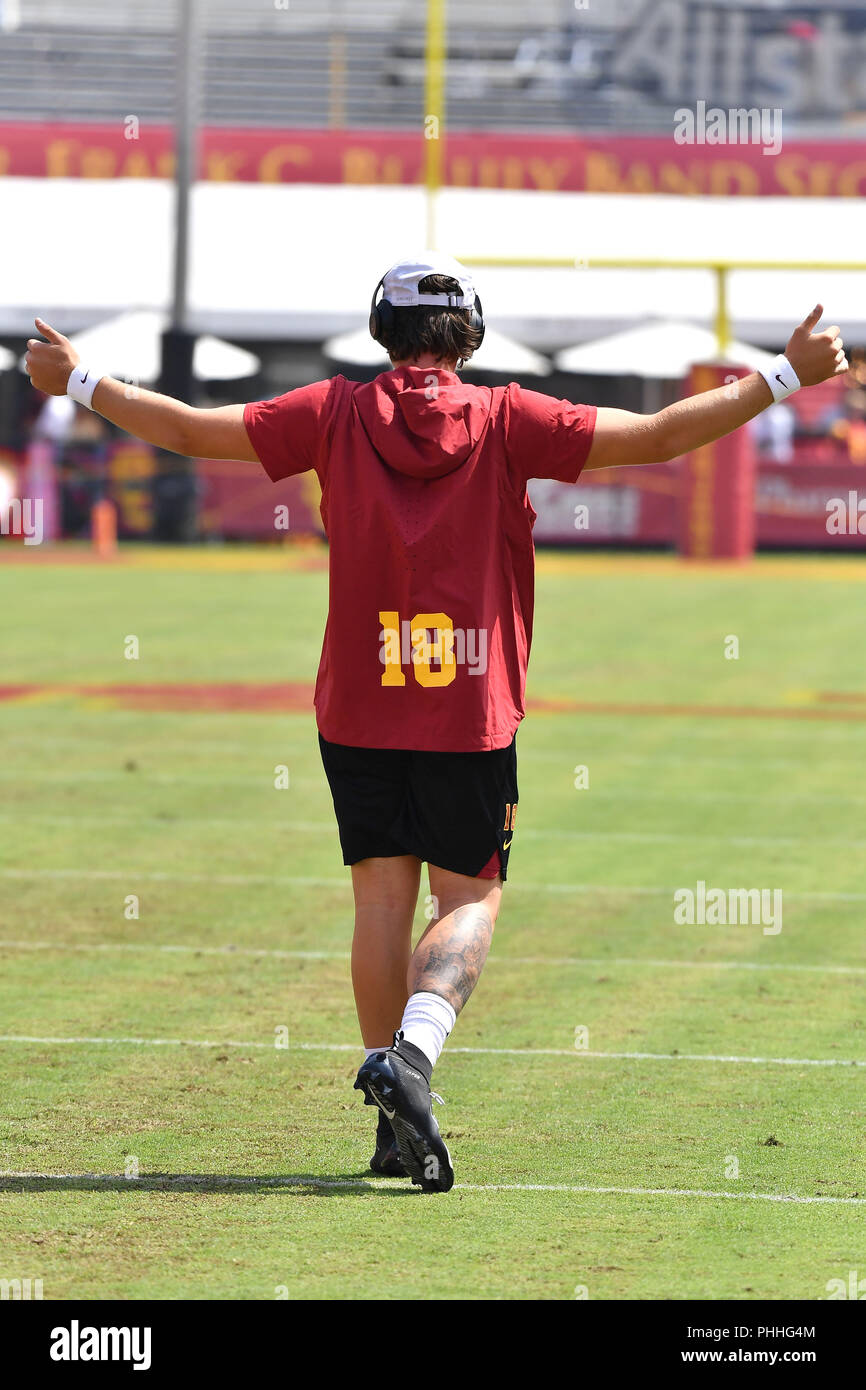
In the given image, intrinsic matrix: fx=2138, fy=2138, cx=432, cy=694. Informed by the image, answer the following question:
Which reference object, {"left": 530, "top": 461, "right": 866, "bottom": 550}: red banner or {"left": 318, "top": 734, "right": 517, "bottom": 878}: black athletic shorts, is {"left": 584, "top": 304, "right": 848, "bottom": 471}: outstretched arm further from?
{"left": 530, "top": 461, "right": 866, "bottom": 550}: red banner

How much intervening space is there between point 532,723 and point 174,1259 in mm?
9786

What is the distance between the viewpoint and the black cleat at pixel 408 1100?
14.4ft

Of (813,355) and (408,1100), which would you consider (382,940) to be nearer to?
(408,1100)

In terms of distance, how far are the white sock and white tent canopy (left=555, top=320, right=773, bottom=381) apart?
86.5 feet

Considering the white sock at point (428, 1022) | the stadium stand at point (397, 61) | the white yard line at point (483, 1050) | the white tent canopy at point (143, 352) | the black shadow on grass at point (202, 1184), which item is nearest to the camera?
the white sock at point (428, 1022)

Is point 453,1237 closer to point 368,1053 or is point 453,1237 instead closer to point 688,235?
point 368,1053

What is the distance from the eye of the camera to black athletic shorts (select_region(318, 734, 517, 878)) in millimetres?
4770

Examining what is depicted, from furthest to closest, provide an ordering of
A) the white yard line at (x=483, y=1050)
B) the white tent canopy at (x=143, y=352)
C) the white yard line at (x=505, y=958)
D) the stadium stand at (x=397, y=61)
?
the stadium stand at (x=397, y=61), the white tent canopy at (x=143, y=352), the white yard line at (x=505, y=958), the white yard line at (x=483, y=1050)

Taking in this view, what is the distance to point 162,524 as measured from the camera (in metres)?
31.7

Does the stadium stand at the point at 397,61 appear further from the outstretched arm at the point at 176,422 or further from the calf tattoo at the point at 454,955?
the calf tattoo at the point at 454,955

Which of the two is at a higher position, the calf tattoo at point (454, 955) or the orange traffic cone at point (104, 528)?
the calf tattoo at point (454, 955)

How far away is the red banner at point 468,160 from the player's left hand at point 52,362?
32.3 meters

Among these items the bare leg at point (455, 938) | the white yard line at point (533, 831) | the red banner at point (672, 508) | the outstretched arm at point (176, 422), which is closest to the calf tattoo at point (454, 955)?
the bare leg at point (455, 938)

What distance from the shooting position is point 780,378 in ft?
16.0
